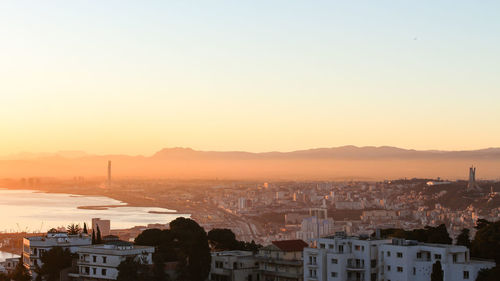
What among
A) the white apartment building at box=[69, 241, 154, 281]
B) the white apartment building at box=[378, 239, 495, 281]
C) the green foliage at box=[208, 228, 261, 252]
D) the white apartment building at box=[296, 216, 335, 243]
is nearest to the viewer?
the white apartment building at box=[378, 239, 495, 281]

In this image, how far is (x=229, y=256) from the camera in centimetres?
3119

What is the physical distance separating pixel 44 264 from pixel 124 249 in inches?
151

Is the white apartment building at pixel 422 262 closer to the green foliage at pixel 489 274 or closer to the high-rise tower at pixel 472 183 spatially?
the green foliage at pixel 489 274

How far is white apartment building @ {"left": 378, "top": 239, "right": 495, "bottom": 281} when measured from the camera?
25.4m

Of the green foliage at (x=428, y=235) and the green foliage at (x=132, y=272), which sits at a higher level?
the green foliage at (x=428, y=235)

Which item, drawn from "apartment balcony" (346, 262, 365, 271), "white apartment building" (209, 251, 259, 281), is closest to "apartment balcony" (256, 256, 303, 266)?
"white apartment building" (209, 251, 259, 281)

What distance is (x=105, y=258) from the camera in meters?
30.0

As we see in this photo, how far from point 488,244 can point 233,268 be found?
10122mm

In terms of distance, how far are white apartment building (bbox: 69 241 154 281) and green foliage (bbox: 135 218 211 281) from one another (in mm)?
629

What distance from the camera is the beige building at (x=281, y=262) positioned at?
100 feet

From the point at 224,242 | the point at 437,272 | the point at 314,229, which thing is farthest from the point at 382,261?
the point at 314,229

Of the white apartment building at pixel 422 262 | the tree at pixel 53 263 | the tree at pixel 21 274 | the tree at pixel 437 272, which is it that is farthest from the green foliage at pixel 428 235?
the tree at pixel 21 274

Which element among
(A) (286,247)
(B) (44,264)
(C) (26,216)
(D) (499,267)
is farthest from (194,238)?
(C) (26,216)

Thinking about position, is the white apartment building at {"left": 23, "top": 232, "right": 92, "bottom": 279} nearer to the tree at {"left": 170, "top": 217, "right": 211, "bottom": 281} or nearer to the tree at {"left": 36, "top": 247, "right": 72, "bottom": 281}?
the tree at {"left": 36, "top": 247, "right": 72, "bottom": 281}
